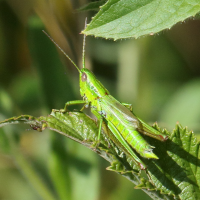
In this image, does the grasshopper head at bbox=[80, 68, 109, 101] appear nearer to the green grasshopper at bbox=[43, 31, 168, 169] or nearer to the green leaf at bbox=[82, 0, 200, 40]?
the green grasshopper at bbox=[43, 31, 168, 169]

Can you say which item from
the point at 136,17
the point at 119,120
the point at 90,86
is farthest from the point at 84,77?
the point at 136,17

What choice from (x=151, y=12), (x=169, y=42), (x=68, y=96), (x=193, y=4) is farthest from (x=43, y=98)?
(x=169, y=42)

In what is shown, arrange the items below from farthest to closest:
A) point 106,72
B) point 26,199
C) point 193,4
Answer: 1. point 106,72
2. point 26,199
3. point 193,4

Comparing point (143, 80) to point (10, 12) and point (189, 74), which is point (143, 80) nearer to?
point (189, 74)

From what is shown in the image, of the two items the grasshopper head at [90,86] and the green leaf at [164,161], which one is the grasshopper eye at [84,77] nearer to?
the grasshopper head at [90,86]

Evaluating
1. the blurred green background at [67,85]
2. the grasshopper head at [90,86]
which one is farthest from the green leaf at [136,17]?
the grasshopper head at [90,86]

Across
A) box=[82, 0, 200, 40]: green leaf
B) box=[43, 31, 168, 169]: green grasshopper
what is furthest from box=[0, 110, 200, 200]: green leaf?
box=[82, 0, 200, 40]: green leaf
